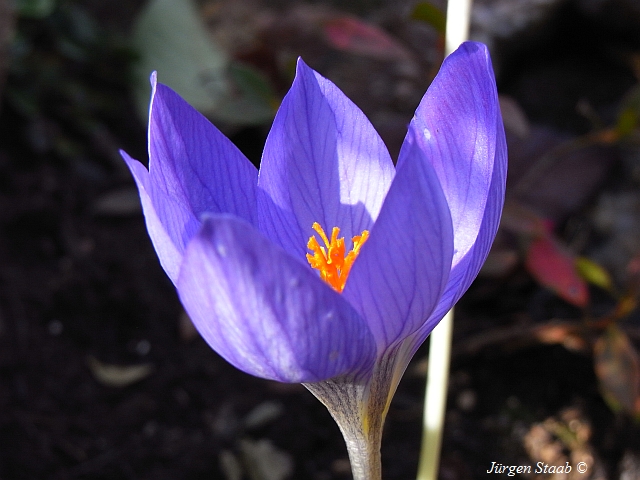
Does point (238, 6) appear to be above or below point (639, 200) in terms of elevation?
above

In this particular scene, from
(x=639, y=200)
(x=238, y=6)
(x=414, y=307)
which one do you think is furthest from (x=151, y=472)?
(x=238, y=6)

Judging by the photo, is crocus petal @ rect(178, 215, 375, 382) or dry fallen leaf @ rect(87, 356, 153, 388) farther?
dry fallen leaf @ rect(87, 356, 153, 388)

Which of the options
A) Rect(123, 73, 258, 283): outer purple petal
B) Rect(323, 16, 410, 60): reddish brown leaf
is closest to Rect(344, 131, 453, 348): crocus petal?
Rect(123, 73, 258, 283): outer purple petal

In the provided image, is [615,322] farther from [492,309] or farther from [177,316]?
[177,316]

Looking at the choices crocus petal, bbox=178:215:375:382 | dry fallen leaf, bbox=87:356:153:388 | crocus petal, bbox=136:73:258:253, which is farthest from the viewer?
dry fallen leaf, bbox=87:356:153:388

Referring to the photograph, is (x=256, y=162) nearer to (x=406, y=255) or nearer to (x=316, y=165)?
(x=316, y=165)

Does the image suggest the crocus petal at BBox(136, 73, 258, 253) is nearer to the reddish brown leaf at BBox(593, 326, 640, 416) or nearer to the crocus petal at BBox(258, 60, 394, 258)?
the crocus petal at BBox(258, 60, 394, 258)

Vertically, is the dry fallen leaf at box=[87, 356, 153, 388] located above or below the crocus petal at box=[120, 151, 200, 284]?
below
